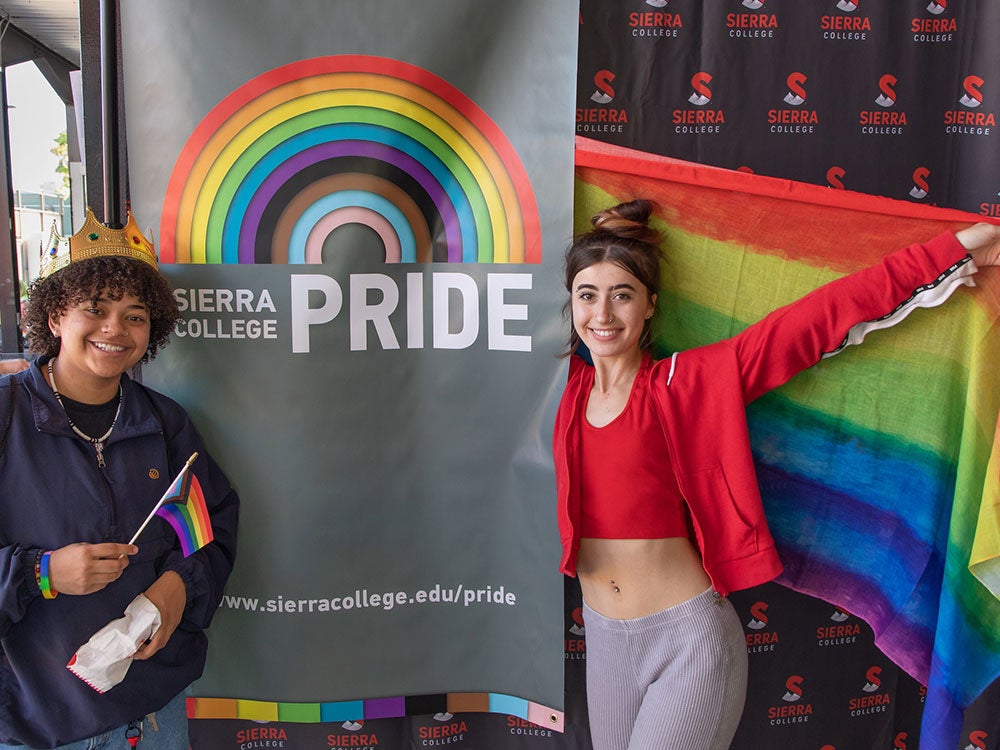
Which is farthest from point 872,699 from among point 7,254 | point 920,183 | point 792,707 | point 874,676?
Answer: point 7,254

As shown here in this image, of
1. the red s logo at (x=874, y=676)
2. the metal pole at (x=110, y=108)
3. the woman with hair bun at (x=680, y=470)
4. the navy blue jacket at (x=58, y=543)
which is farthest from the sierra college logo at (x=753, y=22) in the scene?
the red s logo at (x=874, y=676)

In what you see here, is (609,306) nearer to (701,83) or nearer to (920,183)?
(701,83)

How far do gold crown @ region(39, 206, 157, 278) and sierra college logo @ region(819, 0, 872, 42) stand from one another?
1.86 m

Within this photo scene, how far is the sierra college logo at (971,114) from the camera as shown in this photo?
210cm

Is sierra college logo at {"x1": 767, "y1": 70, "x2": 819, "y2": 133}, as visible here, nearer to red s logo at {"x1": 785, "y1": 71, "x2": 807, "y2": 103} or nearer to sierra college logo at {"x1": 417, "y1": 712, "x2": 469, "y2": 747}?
red s logo at {"x1": 785, "y1": 71, "x2": 807, "y2": 103}

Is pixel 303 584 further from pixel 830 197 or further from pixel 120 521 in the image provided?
pixel 830 197

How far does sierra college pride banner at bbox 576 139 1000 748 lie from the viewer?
1.83m

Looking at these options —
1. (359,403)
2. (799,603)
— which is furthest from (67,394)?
(799,603)

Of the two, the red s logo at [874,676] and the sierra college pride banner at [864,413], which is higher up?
the sierra college pride banner at [864,413]

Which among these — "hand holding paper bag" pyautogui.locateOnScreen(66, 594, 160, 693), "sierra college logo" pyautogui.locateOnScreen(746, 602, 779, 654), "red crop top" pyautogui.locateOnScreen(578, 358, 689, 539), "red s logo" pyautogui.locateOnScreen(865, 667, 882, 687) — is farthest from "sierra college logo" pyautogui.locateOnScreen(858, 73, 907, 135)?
"hand holding paper bag" pyautogui.locateOnScreen(66, 594, 160, 693)

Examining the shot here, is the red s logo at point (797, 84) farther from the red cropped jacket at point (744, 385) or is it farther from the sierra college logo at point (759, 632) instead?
the sierra college logo at point (759, 632)

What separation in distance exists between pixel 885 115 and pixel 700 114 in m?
0.53

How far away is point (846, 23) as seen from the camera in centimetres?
206

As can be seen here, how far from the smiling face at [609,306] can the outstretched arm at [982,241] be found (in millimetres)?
735
